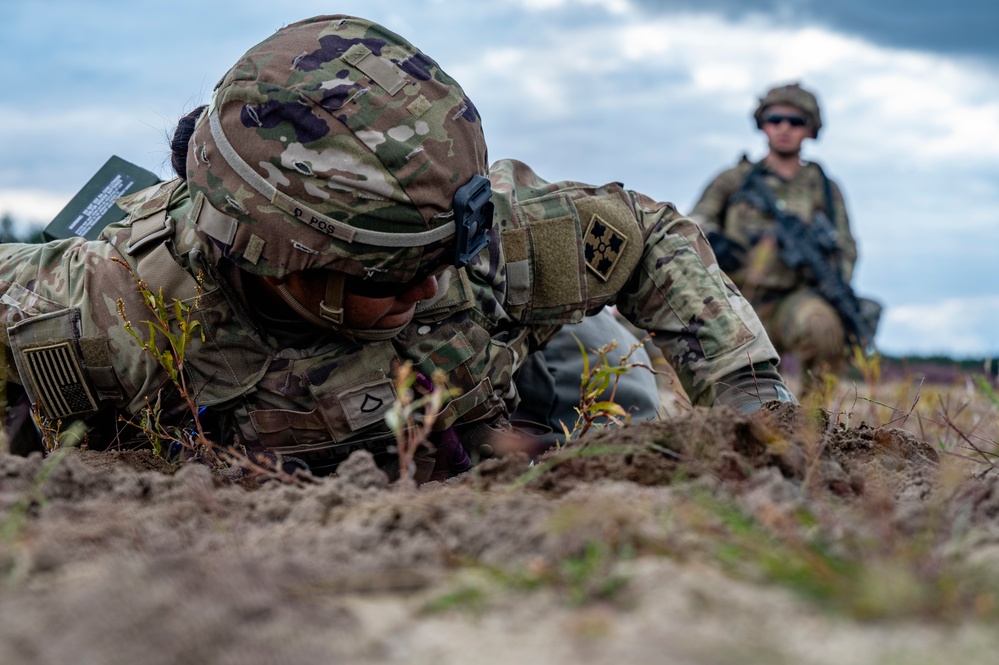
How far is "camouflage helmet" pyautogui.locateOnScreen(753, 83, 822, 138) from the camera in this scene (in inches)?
348

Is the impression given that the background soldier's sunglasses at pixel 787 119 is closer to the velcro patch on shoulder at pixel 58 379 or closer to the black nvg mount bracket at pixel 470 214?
the black nvg mount bracket at pixel 470 214

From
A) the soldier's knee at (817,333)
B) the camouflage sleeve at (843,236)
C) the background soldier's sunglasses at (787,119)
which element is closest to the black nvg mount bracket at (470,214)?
the soldier's knee at (817,333)

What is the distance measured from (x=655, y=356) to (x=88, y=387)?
315 centimetres

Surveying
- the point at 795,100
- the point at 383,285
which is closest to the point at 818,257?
the point at 795,100

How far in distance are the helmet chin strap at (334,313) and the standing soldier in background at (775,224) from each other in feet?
19.3

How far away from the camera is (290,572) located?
113 cm

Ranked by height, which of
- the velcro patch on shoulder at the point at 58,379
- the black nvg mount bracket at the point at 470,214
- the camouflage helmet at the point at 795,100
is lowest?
the velcro patch on shoulder at the point at 58,379

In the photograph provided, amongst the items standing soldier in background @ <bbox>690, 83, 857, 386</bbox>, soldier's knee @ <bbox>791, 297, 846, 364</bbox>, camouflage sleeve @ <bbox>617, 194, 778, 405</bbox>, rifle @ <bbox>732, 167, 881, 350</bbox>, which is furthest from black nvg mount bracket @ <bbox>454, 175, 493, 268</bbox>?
rifle @ <bbox>732, 167, 881, 350</bbox>

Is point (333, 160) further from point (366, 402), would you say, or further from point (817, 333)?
point (817, 333)

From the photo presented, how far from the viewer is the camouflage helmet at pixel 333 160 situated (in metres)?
2.24

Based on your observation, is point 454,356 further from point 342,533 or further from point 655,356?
point 655,356

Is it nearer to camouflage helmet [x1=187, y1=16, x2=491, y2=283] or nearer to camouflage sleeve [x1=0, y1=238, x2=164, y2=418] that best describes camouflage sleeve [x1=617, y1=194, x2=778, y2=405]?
camouflage helmet [x1=187, y1=16, x2=491, y2=283]

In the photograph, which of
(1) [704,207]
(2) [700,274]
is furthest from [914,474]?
(1) [704,207]

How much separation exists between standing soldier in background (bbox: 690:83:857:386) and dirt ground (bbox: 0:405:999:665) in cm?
676
